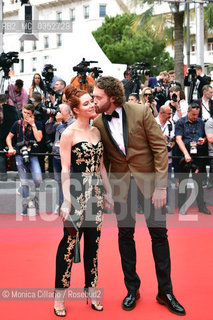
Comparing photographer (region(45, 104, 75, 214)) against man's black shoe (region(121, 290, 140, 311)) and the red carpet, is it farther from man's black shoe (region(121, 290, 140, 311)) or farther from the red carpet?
man's black shoe (region(121, 290, 140, 311))

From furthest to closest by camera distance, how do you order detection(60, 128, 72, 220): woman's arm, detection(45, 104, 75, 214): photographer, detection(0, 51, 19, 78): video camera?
detection(0, 51, 19, 78): video camera → detection(45, 104, 75, 214): photographer → detection(60, 128, 72, 220): woman's arm

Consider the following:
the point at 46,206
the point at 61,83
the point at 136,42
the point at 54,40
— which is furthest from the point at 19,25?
the point at 54,40

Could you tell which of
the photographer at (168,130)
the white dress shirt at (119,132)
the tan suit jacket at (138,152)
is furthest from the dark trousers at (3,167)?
the white dress shirt at (119,132)

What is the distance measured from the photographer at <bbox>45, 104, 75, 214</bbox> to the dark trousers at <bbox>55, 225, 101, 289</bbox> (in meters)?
2.93

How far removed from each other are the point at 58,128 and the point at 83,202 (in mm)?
3469

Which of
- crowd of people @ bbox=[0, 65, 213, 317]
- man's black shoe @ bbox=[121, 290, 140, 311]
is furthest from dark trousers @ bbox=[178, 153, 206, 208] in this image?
man's black shoe @ bbox=[121, 290, 140, 311]

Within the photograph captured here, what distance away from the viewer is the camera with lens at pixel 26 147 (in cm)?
693

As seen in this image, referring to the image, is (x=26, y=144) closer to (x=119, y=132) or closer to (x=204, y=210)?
(x=204, y=210)

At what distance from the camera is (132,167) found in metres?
3.67

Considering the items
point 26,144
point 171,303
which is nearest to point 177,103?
point 26,144

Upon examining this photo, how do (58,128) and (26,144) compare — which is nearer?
(58,128)

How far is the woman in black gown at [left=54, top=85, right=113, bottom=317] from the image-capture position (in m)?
3.49

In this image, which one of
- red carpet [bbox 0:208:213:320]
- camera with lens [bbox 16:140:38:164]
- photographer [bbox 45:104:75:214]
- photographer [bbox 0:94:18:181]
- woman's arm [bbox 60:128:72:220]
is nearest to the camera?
woman's arm [bbox 60:128:72:220]

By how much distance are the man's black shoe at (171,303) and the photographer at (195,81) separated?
6350 mm
